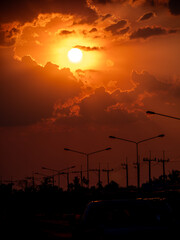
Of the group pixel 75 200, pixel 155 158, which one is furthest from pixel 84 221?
pixel 155 158

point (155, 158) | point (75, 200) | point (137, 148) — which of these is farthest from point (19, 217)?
point (155, 158)

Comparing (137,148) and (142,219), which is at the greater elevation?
(137,148)

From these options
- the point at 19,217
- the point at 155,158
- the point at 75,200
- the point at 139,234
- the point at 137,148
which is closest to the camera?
the point at 139,234

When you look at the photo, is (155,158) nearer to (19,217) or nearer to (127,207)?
(19,217)

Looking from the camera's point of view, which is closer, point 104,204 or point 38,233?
point 104,204

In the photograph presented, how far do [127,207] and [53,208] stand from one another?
203ft

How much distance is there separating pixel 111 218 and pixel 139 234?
4.09 ft

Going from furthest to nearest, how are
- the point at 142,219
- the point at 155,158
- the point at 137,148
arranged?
the point at 155,158 < the point at 137,148 < the point at 142,219

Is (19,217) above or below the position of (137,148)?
below

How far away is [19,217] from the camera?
3028cm

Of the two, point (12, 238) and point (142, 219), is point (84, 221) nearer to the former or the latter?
point (142, 219)

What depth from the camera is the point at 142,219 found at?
12094 mm

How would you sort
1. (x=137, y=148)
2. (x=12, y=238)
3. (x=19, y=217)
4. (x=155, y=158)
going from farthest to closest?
(x=155, y=158)
(x=137, y=148)
(x=19, y=217)
(x=12, y=238)

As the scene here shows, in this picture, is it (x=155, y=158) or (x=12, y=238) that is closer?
(x=12, y=238)
